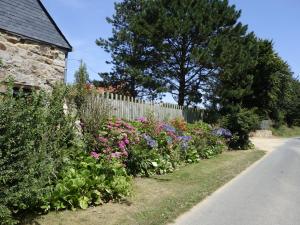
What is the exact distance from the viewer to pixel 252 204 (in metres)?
8.45

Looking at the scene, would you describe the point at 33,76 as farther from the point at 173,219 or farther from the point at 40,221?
the point at 173,219

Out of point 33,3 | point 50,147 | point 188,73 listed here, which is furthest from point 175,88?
point 50,147

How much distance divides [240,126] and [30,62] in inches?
620

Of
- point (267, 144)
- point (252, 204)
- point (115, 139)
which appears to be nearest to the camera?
point (252, 204)

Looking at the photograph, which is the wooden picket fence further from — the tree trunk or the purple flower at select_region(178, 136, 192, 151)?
the tree trunk

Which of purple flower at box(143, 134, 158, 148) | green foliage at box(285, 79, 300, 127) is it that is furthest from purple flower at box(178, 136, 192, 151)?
green foliage at box(285, 79, 300, 127)

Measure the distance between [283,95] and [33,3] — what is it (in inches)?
1579

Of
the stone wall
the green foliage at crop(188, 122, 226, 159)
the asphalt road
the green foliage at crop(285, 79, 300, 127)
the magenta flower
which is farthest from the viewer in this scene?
the green foliage at crop(285, 79, 300, 127)

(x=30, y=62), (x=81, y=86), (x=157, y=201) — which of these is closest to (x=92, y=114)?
(x=81, y=86)

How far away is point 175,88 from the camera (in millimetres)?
27312

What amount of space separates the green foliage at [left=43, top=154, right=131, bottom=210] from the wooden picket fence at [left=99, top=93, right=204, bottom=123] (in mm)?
3713

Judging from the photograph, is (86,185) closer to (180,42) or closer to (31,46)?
(31,46)

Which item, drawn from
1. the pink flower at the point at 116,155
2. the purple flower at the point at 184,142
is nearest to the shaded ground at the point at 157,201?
the pink flower at the point at 116,155

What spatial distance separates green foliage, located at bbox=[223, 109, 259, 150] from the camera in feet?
73.9
